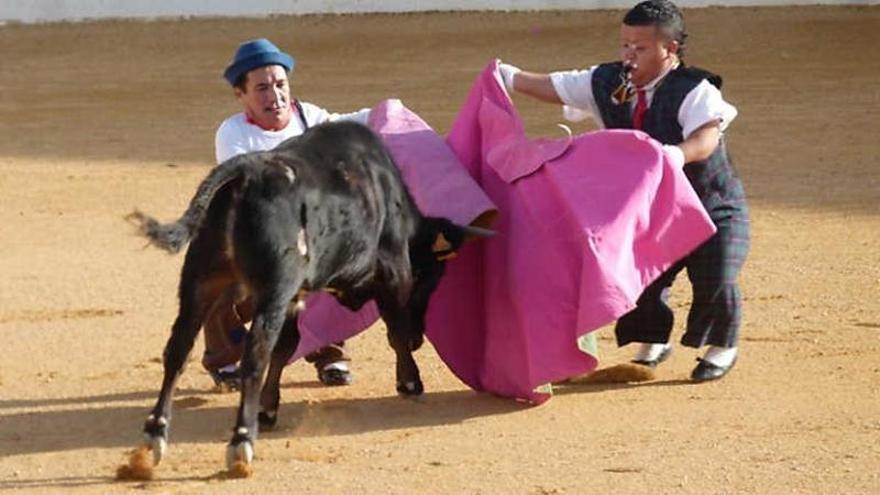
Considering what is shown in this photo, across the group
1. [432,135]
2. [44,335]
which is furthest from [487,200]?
[44,335]

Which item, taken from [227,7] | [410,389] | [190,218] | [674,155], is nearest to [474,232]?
[410,389]

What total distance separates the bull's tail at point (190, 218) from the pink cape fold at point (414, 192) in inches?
50.9

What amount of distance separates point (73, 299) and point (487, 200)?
2548mm

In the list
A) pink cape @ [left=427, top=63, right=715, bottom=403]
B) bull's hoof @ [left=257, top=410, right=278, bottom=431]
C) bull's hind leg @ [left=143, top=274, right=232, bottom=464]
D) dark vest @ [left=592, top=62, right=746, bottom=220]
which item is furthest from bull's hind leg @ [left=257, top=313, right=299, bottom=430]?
dark vest @ [left=592, top=62, right=746, bottom=220]

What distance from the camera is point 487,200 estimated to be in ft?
24.1

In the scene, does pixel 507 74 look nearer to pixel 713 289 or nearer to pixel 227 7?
pixel 713 289

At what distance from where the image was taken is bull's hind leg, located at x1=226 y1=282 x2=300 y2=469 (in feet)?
20.1

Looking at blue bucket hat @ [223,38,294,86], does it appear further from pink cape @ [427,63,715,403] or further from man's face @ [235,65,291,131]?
pink cape @ [427,63,715,403]

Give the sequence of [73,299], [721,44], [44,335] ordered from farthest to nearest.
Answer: [721,44] < [73,299] < [44,335]

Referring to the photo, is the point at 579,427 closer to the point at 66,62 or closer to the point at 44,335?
the point at 44,335

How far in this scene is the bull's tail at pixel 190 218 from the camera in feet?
19.3

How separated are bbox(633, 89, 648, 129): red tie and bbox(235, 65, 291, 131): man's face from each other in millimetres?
1264

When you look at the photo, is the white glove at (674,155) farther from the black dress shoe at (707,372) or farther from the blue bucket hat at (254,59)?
the blue bucket hat at (254,59)

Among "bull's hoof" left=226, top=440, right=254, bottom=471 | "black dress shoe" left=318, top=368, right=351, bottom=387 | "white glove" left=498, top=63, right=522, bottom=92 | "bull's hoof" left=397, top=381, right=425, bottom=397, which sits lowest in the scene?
"black dress shoe" left=318, top=368, right=351, bottom=387
